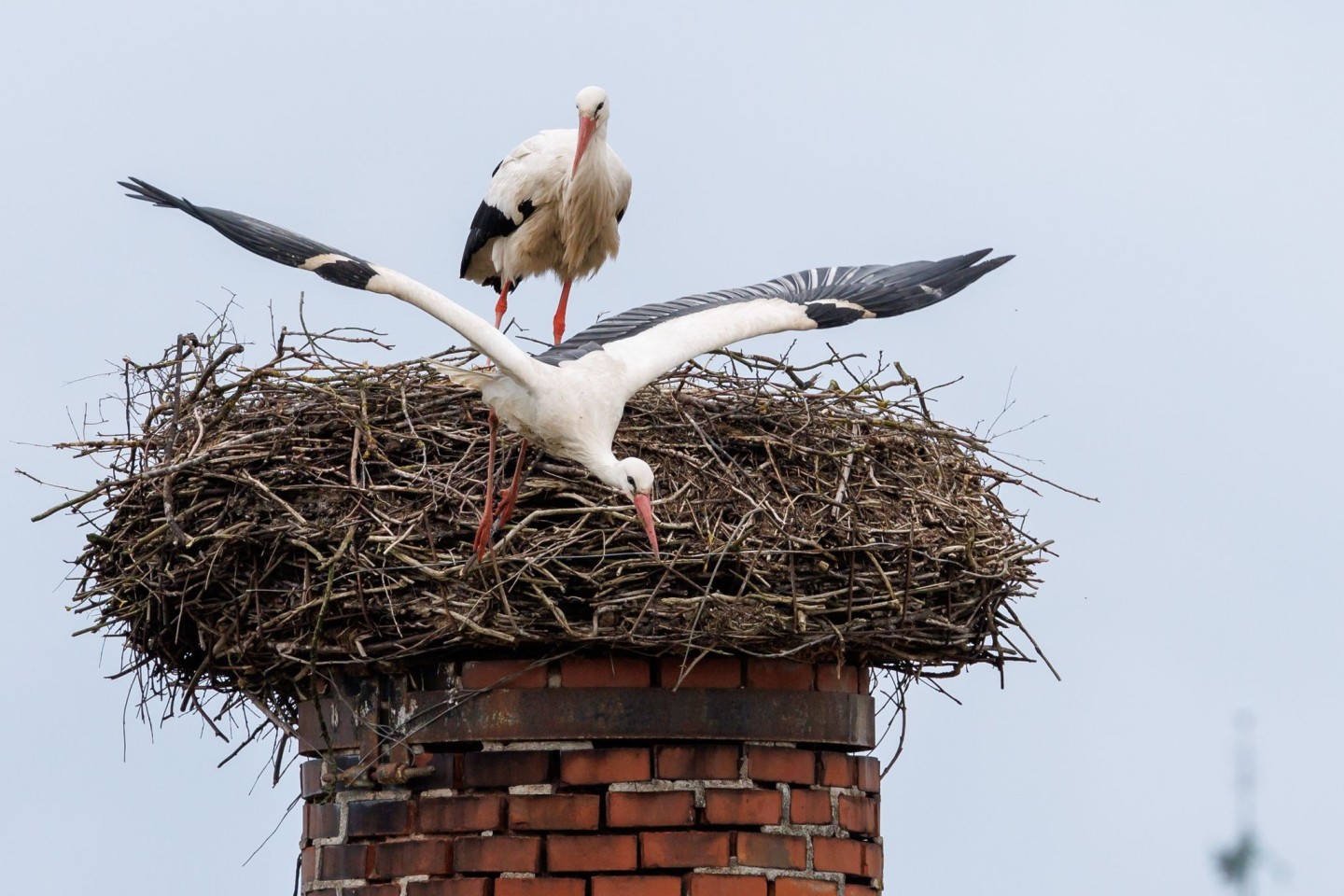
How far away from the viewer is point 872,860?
15.0 ft

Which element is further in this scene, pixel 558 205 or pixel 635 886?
pixel 558 205

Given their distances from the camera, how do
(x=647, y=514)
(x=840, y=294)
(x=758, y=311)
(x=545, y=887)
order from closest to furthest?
(x=545, y=887), (x=647, y=514), (x=758, y=311), (x=840, y=294)

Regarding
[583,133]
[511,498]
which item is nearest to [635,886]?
[511,498]

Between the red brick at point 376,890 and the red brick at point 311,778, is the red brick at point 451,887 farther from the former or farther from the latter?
the red brick at point 311,778

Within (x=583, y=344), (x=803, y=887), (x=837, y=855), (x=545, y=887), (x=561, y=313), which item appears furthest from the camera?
(x=561, y=313)

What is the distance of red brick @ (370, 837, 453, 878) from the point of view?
4.22 m

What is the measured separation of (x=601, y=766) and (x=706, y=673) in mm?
339

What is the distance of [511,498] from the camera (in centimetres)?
448

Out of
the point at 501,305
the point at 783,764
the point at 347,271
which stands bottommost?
the point at 783,764

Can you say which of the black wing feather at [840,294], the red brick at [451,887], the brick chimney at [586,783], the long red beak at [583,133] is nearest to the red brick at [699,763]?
the brick chimney at [586,783]

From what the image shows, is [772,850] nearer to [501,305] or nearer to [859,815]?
[859,815]

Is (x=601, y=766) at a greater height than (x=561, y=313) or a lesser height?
lesser

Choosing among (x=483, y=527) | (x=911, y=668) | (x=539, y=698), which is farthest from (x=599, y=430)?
(x=911, y=668)

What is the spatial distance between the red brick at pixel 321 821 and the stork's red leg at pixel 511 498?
0.83m
